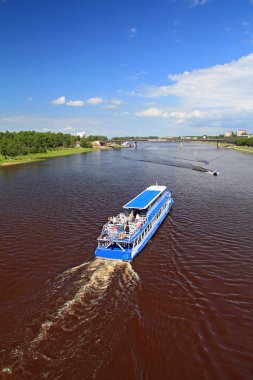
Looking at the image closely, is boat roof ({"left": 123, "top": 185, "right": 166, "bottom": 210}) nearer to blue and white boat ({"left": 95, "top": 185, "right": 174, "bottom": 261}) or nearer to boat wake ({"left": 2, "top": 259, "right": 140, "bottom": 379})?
blue and white boat ({"left": 95, "top": 185, "right": 174, "bottom": 261})

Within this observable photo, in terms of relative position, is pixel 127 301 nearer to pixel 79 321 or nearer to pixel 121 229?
pixel 79 321

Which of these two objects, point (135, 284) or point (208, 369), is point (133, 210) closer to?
point (135, 284)

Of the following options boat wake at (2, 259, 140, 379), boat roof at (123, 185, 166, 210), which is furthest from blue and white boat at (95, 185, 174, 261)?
boat wake at (2, 259, 140, 379)

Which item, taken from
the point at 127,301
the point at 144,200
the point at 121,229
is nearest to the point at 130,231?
the point at 121,229

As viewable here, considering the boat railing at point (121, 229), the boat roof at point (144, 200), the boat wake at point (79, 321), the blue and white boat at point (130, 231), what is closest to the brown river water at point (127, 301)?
the boat wake at point (79, 321)

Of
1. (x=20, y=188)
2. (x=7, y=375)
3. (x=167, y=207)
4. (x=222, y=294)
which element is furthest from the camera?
(x=20, y=188)

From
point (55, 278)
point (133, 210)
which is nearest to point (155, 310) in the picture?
point (55, 278)
